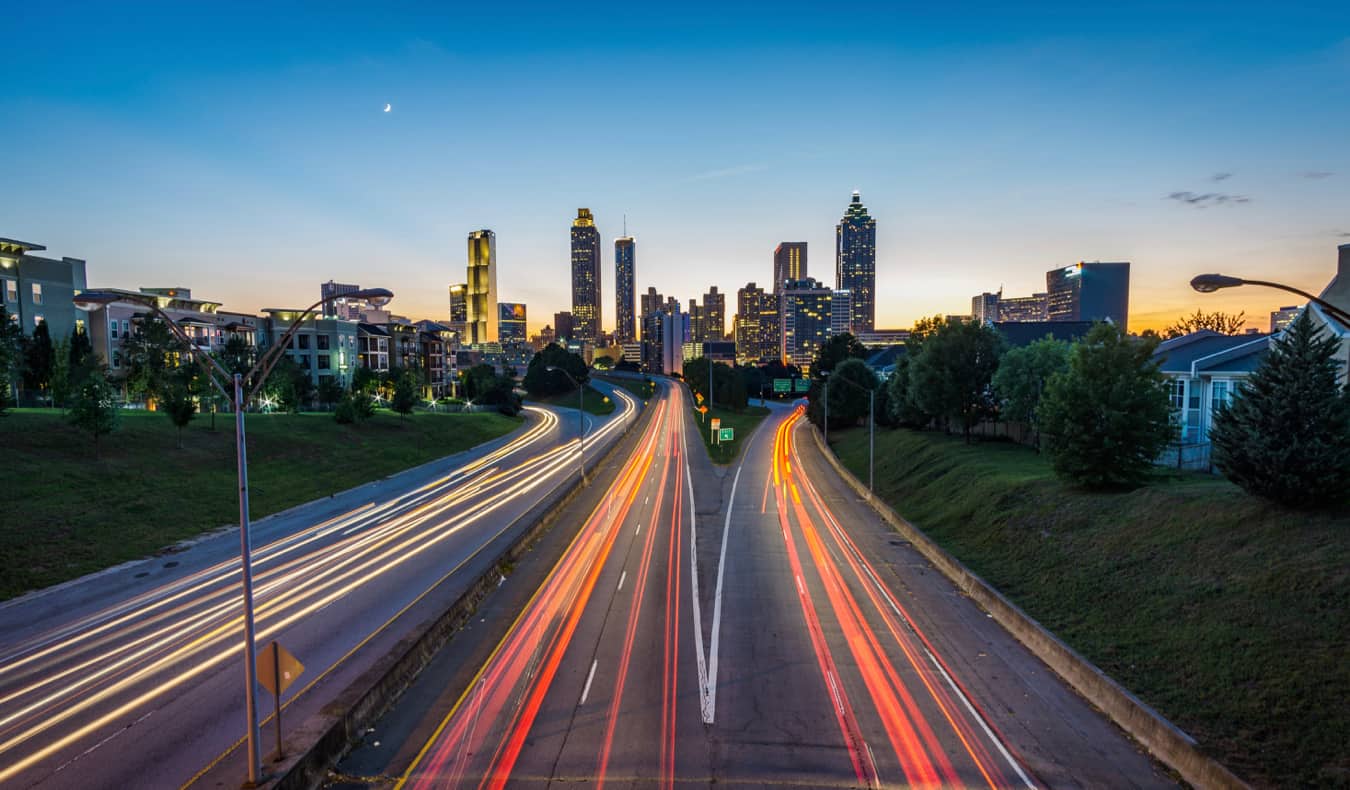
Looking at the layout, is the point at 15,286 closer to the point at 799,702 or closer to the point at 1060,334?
the point at 799,702

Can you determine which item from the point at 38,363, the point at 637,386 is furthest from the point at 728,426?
the point at 38,363

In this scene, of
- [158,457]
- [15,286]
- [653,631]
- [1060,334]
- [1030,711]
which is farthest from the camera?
[1060,334]

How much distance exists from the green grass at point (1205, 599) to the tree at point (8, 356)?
51986 mm

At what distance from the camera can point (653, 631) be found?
59.8 ft

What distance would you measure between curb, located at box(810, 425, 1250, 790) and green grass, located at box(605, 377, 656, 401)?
10971cm

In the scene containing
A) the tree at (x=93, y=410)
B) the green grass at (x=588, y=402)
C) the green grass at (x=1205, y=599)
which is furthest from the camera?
the green grass at (x=588, y=402)

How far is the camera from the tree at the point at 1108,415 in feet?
83.6

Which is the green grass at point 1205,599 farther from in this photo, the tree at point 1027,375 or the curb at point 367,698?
the curb at point 367,698

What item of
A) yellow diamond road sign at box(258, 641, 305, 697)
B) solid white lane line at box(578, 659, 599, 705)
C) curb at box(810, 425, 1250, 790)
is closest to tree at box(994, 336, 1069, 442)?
curb at box(810, 425, 1250, 790)

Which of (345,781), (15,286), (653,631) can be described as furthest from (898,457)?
(15,286)

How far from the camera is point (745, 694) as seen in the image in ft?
47.2

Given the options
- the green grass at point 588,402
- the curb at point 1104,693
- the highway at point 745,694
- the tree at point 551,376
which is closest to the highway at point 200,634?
the highway at point 745,694

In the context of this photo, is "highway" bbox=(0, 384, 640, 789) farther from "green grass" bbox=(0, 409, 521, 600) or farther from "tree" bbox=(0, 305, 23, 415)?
"tree" bbox=(0, 305, 23, 415)

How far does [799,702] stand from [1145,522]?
1597cm
